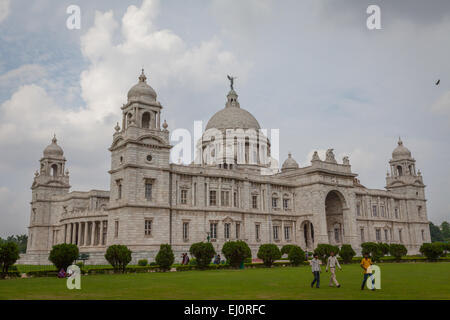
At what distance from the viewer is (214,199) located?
50812mm

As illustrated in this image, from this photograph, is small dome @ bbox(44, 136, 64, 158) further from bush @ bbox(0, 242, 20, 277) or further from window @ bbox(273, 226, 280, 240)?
bush @ bbox(0, 242, 20, 277)

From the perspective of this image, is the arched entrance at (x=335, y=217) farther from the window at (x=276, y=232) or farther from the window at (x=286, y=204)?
the window at (x=276, y=232)

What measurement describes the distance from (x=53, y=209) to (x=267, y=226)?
37480mm

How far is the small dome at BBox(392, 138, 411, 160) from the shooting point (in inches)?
3041

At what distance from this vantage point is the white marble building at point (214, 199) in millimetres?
44062

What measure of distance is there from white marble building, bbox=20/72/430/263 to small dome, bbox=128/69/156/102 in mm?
126

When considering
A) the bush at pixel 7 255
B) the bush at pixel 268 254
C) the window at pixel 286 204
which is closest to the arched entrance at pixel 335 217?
the window at pixel 286 204

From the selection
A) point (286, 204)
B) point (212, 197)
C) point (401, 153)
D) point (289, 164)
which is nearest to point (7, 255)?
point (212, 197)

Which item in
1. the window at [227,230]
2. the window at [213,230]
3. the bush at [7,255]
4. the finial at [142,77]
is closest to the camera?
the bush at [7,255]

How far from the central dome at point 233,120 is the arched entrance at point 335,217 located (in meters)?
18.6
